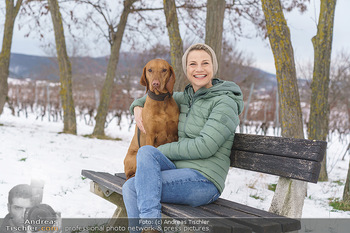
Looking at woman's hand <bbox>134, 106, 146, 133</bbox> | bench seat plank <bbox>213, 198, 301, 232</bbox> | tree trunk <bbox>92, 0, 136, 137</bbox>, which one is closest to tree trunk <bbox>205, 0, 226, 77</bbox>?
woman's hand <bbox>134, 106, 146, 133</bbox>

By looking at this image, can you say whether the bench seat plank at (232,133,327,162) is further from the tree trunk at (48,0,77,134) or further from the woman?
the tree trunk at (48,0,77,134)

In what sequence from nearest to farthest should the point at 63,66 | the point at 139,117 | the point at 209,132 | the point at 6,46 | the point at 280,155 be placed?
the point at 209,132
the point at 280,155
the point at 139,117
the point at 63,66
the point at 6,46

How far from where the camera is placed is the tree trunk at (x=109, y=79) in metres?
10.5

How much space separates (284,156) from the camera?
2395 millimetres

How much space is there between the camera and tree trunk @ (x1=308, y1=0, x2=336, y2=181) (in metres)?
5.89

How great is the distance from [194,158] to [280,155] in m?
0.63

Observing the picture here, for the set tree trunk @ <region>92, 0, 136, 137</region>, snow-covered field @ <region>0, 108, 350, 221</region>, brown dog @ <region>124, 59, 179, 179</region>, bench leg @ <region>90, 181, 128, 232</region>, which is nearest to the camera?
brown dog @ <region>124, 59, 179, 179</region>

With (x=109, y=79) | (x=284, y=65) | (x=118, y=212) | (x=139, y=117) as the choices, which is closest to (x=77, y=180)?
(x=118, y=212)

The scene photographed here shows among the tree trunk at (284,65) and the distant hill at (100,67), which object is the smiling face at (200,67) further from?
the distant hill at (100,67)

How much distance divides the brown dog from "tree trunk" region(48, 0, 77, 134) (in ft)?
26.0

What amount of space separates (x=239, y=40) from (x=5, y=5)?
24.7ft

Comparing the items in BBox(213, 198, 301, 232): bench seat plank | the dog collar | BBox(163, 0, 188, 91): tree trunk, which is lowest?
BBox(213, 198, 301, 232): bench seat plank

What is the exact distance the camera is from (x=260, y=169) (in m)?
2.55

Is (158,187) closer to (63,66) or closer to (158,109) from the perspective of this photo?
(158,109)
